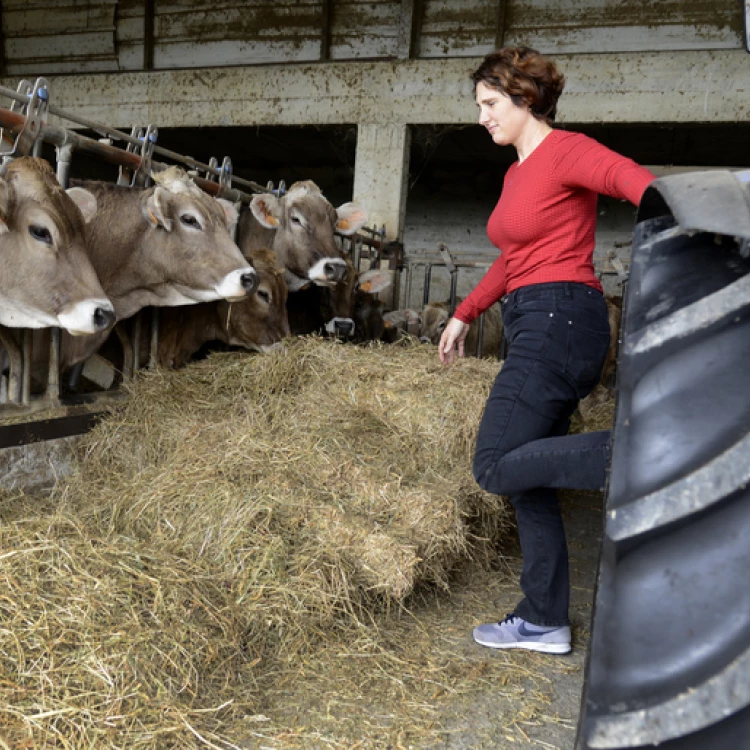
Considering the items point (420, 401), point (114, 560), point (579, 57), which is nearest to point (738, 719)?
point (114, 560)

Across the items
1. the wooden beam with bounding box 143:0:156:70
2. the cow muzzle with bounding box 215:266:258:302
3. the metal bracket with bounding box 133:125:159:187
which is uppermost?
the wooden beam with bounding box 143:0:156:70

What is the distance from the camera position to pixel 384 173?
8.89 m

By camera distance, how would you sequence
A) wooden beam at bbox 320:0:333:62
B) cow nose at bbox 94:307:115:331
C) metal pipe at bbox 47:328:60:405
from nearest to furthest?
cow nose at bbox 94:307:115:331
metal pipe at bbox 47:328:60:405
wooden beam at bbox 320:0:333:62

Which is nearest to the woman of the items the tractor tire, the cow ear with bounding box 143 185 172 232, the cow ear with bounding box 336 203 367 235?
the tractor tire

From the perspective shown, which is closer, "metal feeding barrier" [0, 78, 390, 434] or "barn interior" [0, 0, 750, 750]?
"barn interior" [0, 0, 750, 750]

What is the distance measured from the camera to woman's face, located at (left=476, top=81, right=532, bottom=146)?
2.27 metres

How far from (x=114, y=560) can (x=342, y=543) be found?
71 cm

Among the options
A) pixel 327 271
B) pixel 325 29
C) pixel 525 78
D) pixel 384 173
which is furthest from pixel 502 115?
pixel 325 29

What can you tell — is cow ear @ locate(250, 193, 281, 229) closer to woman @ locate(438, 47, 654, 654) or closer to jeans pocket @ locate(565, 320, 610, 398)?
woman @ locate(438, 47, 654, 654)

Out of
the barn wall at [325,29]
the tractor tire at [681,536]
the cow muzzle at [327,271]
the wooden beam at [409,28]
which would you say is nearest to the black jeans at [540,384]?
the tractor tire at [681,536]

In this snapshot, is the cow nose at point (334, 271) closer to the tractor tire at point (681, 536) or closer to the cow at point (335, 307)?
the cow at point (335, 307)

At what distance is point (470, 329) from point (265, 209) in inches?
119

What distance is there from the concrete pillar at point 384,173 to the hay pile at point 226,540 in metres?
5.15

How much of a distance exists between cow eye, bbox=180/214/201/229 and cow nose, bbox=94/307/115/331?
1.13 meters
